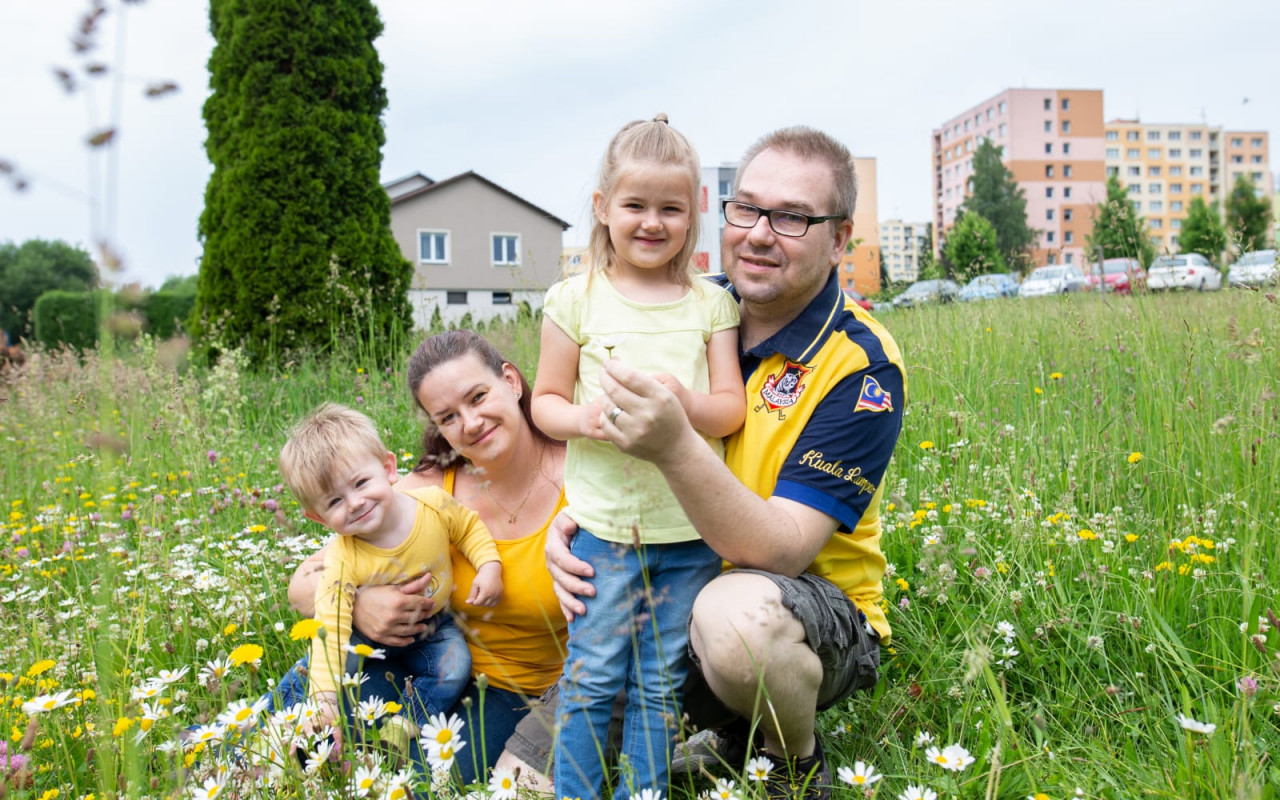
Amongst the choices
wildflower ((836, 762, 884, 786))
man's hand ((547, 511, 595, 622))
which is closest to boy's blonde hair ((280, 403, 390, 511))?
man's hand ((547, 511, 595, 622))

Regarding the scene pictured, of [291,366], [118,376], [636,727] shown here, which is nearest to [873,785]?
[636,727]

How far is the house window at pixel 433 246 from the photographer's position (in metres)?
32.2

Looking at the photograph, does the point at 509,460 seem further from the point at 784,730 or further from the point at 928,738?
the point at 928,738

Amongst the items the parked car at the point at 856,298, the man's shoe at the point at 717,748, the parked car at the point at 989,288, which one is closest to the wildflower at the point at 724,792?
the man's shoe at the point at 717,748

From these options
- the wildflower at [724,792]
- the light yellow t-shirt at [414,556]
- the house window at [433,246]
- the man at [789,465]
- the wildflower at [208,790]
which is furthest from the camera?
the house window at [433,246]

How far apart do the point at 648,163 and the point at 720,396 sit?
583 mm

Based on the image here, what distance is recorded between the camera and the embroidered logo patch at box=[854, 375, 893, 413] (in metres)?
1.86

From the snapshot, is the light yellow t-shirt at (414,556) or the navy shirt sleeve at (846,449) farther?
the light yellow t-shirt at (414,556)

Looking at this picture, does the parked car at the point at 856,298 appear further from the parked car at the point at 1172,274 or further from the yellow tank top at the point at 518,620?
the parked car at the point at 1172,274

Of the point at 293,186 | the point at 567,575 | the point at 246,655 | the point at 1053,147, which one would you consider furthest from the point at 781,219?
the point at 1053,147

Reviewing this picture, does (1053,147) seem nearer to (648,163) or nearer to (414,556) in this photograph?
(648,163)

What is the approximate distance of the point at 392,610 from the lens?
2023 mm

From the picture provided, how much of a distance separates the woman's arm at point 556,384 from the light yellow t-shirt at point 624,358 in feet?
0.07

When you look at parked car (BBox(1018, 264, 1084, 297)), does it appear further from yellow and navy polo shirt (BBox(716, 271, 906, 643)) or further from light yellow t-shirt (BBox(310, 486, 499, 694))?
light yellow t-shirt (BBox(310, 486, 499, 694))
